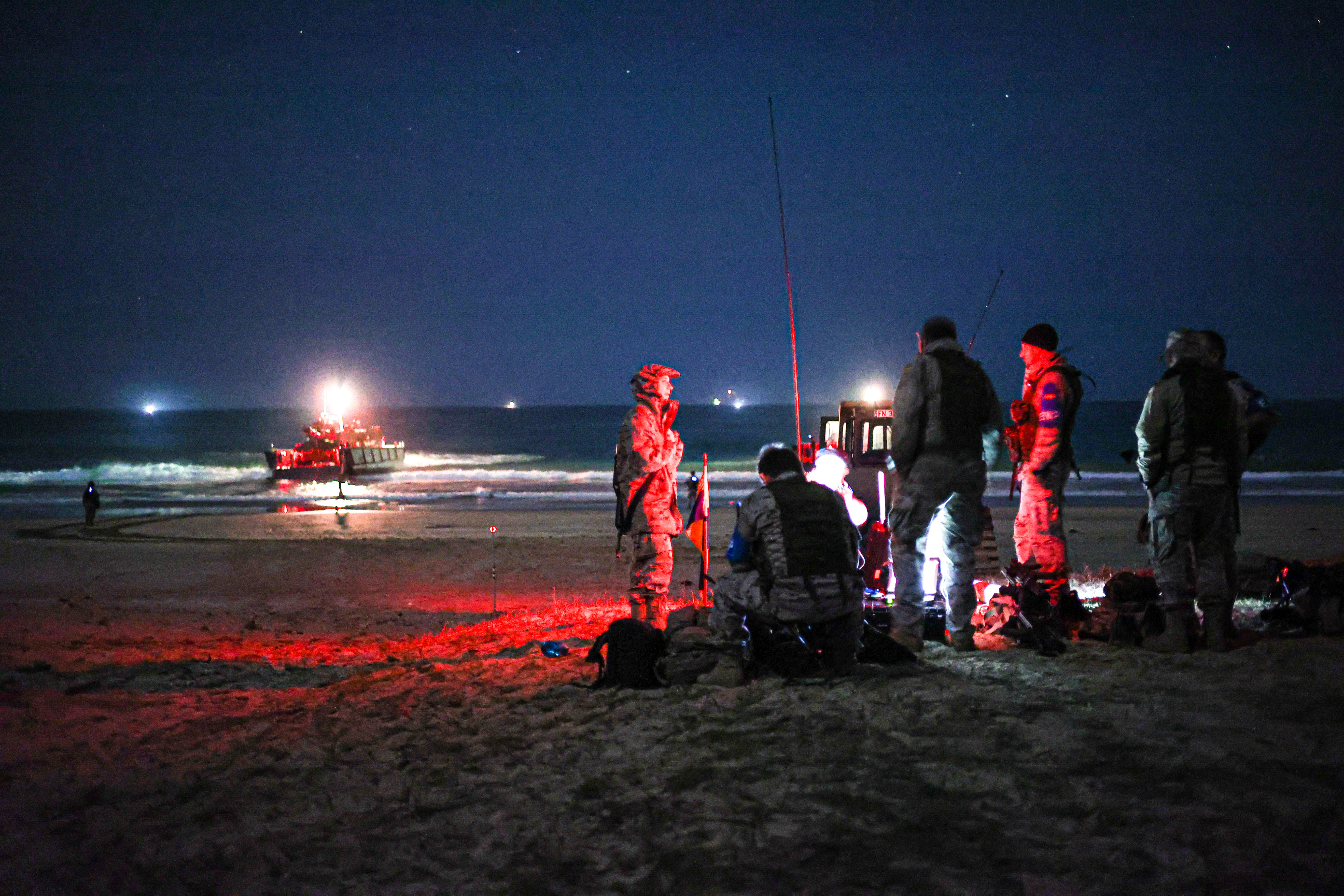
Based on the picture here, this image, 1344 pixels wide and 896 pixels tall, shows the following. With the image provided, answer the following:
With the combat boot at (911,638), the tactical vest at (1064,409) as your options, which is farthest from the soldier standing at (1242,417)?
the combat boot at (911,638)

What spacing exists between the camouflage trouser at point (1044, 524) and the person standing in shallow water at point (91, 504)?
2111cm

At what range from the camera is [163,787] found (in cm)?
412

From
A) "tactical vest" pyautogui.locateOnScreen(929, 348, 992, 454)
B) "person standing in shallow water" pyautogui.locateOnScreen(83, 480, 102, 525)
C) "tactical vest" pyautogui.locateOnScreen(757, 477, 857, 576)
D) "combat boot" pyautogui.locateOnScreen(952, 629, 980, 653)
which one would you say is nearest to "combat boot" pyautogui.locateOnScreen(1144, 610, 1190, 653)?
"combat boot" pyautogui.locateOnScreen(952, 629, 980, 653)

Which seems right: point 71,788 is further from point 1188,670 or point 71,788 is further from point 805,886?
point 1188,670

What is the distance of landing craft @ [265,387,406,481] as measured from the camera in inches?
1516

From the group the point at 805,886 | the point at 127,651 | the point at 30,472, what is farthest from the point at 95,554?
the point at 30,472

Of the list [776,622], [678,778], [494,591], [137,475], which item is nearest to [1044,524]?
[776,622]

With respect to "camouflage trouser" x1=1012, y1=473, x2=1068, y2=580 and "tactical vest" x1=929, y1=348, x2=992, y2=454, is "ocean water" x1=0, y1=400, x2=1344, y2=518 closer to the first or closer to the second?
"camouflage trouser" x1=1012, y1=473, x2=1068, y2=580

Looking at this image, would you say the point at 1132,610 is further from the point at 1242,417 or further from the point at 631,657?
the point at 631,657

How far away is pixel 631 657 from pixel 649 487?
8.38 feet

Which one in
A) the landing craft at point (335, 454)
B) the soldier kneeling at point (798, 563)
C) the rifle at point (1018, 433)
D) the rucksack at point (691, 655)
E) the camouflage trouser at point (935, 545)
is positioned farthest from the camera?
the landing craft at point (335, 454)

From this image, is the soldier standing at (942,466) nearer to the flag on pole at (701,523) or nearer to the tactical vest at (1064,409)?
the tactical vest at (1064,409)

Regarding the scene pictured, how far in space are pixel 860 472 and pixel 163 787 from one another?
17.6 feet

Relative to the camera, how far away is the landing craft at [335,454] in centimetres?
3850
